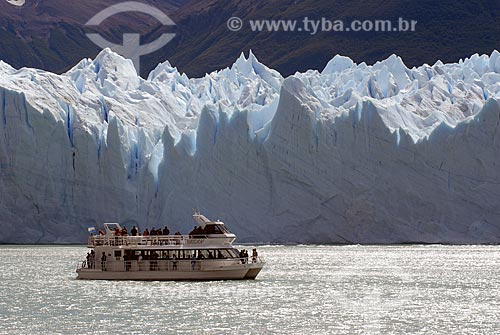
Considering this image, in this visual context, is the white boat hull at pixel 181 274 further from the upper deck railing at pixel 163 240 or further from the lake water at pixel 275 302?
the upper deck railing at pixel 163 240

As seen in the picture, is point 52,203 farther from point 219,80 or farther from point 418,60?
point 418,60

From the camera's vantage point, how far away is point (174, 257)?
3234 centimetres

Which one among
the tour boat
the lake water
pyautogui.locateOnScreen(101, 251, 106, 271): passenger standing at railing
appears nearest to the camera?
the lake water

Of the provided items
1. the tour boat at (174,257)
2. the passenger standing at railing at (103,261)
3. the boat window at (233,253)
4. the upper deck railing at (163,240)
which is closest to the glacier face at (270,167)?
the upper deck railing at (163,240)

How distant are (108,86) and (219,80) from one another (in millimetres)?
6260

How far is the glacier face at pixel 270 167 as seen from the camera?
4756 cm

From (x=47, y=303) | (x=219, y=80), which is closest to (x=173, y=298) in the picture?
(x=47, y=303)

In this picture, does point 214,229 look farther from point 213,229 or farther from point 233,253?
point 233,253

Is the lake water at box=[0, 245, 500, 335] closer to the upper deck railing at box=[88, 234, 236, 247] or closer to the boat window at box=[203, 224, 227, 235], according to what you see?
the upper deck railing at box=[88, 234, 236, 247]

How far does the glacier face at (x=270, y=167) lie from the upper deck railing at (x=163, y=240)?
1471 centimetres

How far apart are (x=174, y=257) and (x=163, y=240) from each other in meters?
0.99

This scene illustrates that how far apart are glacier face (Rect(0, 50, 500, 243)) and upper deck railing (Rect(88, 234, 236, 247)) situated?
579 inches

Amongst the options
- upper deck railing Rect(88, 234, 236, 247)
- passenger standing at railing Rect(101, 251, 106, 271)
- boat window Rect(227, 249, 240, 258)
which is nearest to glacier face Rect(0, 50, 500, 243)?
upper deck railing Rect(88, 234, 236, 247)

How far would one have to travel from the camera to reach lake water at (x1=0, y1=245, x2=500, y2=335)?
22.7 meters
